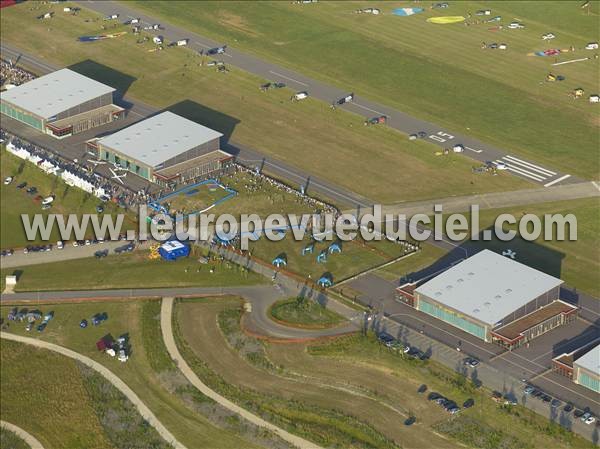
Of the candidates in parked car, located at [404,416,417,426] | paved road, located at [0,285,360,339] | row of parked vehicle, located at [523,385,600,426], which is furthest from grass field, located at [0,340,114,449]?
row of parked vehicle, located at [523,385,600,426]

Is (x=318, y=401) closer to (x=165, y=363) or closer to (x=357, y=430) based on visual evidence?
(x=357, y=430)

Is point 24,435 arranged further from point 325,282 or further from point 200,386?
point 325,282

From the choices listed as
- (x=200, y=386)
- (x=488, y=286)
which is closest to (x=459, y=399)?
(x=488, y=286)

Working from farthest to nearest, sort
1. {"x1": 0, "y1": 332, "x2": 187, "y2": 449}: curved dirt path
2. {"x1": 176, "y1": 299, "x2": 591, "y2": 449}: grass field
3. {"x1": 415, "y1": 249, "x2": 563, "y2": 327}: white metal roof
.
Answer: {"x1": 415, "y1": 249, "x2": 563, "y2": 327}: white metal roof → {"x1": 0, "y1": 332, "x2": 187, "y2": 449}: curved dirt path → {"x1": 176, "y1": 299, "x2": 591, "y2": 449}: grass field

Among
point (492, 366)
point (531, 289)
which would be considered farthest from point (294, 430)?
point (531, 289)

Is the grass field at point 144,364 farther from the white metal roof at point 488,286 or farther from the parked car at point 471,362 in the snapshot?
the white metal roof at point 488,286

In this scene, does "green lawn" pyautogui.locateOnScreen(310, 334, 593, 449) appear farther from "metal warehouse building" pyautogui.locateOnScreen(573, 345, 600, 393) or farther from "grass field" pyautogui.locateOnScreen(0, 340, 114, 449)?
"grass field" pyautogui.locateOnScreen(0, 340, 114, 449)

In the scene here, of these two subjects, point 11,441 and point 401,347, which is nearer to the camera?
point 401,347

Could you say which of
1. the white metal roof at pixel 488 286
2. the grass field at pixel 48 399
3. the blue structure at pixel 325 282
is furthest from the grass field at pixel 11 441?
the white metal roof at pixel 488 286
